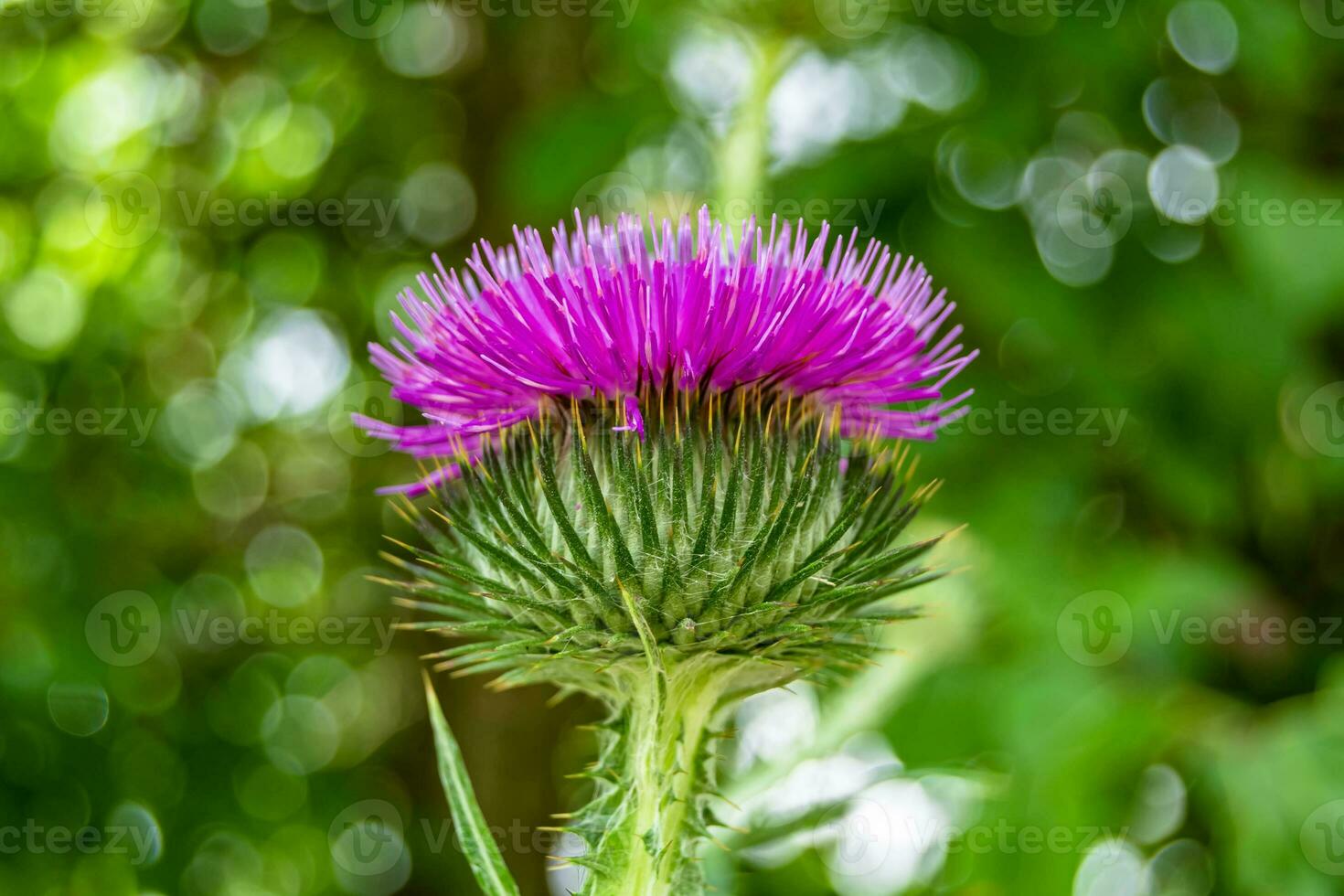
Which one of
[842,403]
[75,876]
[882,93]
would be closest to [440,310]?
[842,403]

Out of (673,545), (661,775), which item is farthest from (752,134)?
(661,775)

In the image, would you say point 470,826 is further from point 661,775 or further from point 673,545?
point 673,545

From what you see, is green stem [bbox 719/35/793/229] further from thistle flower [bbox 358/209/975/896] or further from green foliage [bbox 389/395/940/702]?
green foliage [bbox 389/395/940/702]

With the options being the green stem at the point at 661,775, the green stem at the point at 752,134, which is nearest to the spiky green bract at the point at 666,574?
the green stem at the point at 661,775

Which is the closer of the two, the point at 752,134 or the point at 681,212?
the point at 681,212

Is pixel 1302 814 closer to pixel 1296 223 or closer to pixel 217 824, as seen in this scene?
pixel 1296 223

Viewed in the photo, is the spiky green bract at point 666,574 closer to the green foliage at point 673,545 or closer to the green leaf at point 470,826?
the green foliage at point 673,545

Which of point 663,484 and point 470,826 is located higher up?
point 663,484
